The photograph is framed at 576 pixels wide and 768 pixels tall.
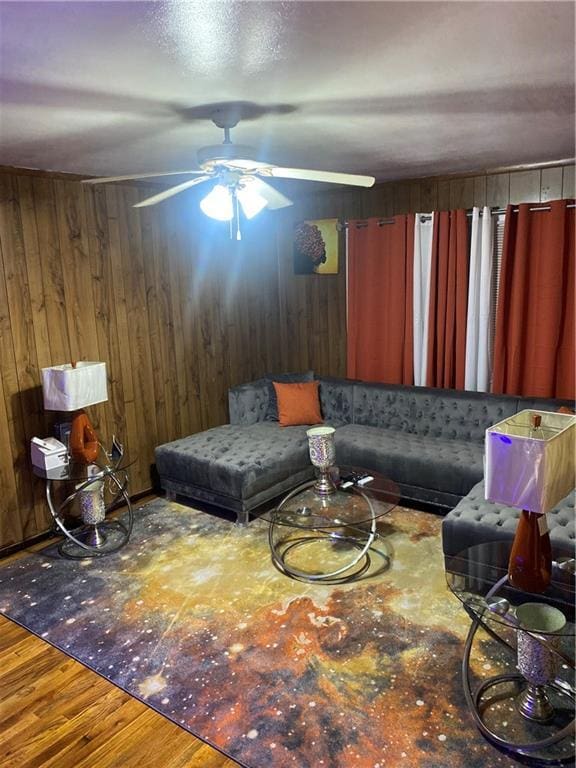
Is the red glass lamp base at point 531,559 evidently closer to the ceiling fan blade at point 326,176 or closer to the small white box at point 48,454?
the ceiling fan blade at point 326,176

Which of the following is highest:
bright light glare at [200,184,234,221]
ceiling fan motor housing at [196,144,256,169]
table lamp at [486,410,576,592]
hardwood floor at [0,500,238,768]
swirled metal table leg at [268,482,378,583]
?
ceiling fan motor housing at [196,144,256,169]

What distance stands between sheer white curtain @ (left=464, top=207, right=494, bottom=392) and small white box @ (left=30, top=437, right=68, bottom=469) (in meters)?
2.98

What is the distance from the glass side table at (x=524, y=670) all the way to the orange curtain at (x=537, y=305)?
6.55 ft

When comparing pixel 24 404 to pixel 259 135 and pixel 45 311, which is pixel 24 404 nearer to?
pixel 45 311

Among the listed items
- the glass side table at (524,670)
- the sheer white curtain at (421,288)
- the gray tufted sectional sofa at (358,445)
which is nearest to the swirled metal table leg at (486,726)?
the glass side table at (524,670)

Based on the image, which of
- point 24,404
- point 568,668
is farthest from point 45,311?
point 568,668

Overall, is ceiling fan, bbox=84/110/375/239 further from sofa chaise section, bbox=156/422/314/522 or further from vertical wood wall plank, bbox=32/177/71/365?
sofa chaise section, bbox=156/422/314/522

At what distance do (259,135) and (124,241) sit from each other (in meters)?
1.70

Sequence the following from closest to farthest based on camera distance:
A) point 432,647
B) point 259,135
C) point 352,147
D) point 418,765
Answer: point 418,765 → point 432,647 → point 259,135 → point 352,147

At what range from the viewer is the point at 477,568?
98.2 inches

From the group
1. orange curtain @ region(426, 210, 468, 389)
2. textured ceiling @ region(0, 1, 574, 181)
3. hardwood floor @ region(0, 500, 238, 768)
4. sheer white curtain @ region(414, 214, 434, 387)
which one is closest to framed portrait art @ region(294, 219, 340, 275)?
sheer white curtain @ region(414, 214, 434, 387)

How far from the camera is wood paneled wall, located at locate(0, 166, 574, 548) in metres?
3.74

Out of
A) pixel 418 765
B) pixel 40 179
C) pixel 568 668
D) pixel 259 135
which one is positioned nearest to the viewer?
pixel 418 765

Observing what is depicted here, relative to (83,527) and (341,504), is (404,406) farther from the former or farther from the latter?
(83,527)
